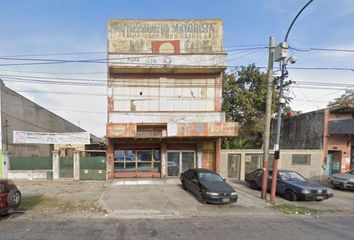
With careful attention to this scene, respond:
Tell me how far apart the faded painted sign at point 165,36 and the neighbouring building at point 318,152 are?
835cm

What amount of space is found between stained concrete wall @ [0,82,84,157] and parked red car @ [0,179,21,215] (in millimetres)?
11959

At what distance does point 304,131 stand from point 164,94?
44.0 ft

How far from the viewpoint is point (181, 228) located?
9.94m

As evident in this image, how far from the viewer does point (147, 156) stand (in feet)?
73.7

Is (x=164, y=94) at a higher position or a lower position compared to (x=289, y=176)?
higher

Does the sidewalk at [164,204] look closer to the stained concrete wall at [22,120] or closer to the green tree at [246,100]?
the stained concrete wall at [22,120]

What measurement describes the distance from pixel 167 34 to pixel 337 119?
50.6ft

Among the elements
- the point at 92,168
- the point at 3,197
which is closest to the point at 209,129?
the point at 92,168

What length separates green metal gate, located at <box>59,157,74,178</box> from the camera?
2081cm

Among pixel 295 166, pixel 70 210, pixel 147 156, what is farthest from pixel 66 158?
pixel 295 166

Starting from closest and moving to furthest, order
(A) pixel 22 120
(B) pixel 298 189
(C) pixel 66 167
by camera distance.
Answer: (B) pixel 298 189 < (C) pixel 66 167 < (A) pixel 22 120

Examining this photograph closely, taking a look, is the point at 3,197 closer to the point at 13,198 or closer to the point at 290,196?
the point at 13,198

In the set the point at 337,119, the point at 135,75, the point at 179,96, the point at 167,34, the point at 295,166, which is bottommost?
the point at 295,166

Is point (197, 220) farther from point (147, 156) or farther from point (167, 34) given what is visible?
point (167, 34)
